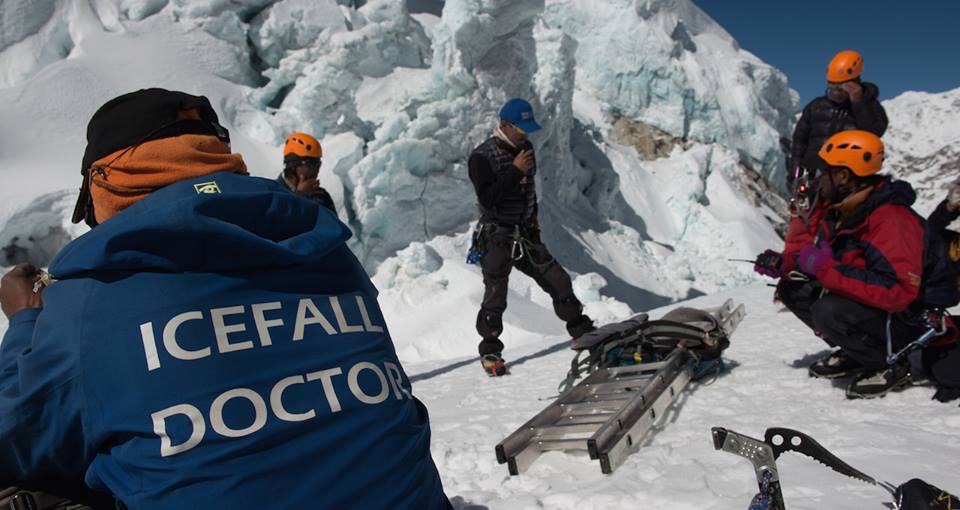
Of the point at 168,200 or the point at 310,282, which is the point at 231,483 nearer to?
the point at 310,282

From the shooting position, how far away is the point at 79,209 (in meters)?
1.27

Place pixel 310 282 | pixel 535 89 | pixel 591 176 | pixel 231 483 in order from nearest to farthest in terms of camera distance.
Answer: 1. pixel 231 483
2. pixel 310 282
3. pixel 535 89
4. pixel 591 176

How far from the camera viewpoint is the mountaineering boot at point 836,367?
2.84m

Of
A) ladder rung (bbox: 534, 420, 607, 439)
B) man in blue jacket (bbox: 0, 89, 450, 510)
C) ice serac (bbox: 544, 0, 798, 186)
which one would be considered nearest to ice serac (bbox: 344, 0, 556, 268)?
ladder rung (bbox: 534, 420, 607, 439)

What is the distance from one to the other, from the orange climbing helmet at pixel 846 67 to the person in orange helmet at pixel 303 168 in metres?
3.88

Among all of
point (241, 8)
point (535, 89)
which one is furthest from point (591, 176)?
point (241, 8)

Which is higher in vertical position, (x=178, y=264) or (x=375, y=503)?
(x=178, y=264)

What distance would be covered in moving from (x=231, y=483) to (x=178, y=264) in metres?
0.36

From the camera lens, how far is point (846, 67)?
15.1ft

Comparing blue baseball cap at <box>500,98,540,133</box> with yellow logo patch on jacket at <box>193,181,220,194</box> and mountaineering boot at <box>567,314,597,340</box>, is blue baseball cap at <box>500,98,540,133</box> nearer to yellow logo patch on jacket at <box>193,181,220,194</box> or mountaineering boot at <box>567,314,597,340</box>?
mountaineering boot at <box>567,314,597,340</box>

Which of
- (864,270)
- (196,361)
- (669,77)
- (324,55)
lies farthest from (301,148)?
(669,77)

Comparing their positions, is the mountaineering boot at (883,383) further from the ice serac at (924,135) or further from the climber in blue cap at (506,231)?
the ice serac at (924,135)

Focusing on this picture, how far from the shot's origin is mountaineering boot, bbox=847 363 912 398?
257cm

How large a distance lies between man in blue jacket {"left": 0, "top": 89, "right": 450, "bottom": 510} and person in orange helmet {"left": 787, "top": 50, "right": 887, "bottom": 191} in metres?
4.28
